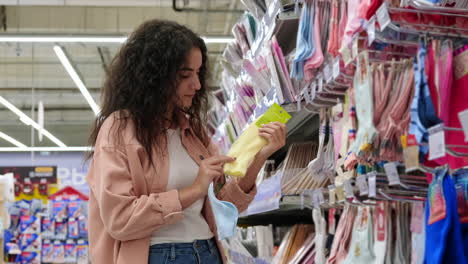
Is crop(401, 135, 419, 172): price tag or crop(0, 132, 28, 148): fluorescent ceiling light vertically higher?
crop(401, 135, 419, 172): price tag

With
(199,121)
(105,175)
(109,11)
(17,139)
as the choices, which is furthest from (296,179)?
(17,139)

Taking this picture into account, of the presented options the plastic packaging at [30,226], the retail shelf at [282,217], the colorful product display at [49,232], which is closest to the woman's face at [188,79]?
the retail shelf at [282,217]

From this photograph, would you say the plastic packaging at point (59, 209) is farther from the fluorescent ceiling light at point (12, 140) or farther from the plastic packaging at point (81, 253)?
the fluorescent ceiling light at point (12, 140)

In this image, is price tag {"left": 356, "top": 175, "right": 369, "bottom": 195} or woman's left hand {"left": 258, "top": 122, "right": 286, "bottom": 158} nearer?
price tag {"left": 356, "top": 175, "right": 369, "bottom": 195}

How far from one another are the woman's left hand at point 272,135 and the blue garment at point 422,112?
65 centimetres

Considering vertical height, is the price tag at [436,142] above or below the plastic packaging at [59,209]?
above

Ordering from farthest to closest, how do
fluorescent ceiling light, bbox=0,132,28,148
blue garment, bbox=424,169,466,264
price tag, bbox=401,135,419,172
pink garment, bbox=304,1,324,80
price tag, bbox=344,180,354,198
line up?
fluorescent ceiling light, bbox=0,132,28,148
pink garment, bbox=304,1,324,80
price tag, bbox=344,180,354,198
price tag, bbox=401,135,419,172
blue garment, bbox=424,169,466,264

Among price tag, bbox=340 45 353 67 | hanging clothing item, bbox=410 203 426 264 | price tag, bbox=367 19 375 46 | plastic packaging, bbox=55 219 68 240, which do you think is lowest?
plastic packaging, bbox=55 219 68 240

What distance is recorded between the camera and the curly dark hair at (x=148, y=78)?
6.24 ft

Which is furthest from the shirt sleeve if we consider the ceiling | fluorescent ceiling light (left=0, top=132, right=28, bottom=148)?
fluorescent ceiling light (left=0, top=132, right=28, bottom=148)

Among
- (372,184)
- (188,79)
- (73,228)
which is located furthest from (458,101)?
(73,228)

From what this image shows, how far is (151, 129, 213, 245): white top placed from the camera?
6.06 ft

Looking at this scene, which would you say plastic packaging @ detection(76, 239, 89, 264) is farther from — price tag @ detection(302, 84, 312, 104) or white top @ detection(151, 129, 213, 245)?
white top @ detection(151, 129, 213, 245)

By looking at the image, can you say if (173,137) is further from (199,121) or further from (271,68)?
(271,68)
